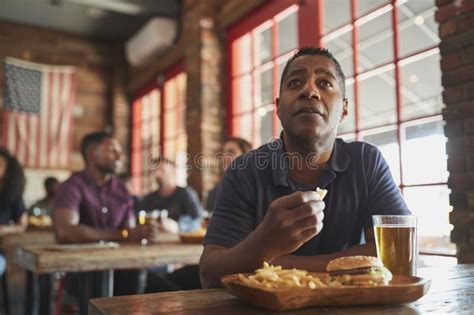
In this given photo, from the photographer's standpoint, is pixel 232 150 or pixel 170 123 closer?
pixel 232 150

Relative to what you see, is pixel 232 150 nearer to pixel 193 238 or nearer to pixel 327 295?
pixel 193 238

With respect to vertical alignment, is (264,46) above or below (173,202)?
above

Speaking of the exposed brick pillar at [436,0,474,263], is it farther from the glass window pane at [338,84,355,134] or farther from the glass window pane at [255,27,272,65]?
the glass window pane at [255,27,272,65]

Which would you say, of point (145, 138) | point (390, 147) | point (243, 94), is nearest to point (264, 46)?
point (243, 94)

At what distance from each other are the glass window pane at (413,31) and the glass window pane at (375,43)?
0.10 m

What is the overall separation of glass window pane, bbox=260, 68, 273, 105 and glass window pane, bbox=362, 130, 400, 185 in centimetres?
110

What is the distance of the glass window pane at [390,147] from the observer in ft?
8.54

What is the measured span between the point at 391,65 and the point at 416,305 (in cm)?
210

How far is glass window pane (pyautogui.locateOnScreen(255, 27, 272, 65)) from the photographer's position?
12.2 feet

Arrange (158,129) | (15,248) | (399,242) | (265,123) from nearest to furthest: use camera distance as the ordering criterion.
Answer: (399,242) → (15,248) → (265,123) → (158,129)

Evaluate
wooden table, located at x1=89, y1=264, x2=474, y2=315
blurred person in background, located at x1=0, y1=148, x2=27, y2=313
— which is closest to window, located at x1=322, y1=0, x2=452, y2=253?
wooden table, located at x1=89, y1=264, x2=474, y2=315

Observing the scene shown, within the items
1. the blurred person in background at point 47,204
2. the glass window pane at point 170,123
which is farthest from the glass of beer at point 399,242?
the glass window pane at point 170,123

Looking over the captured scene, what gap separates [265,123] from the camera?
3781 millimetres

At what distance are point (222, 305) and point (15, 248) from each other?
208 cm
